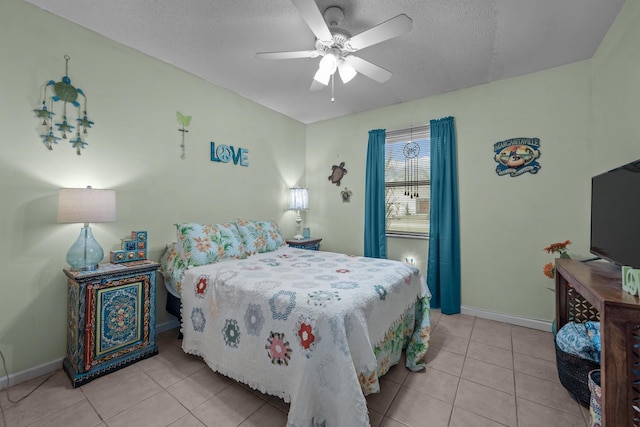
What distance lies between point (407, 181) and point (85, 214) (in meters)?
3.42

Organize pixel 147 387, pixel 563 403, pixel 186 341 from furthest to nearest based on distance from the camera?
pixel 186 341 < pixel 147 387 < pixel 563 403

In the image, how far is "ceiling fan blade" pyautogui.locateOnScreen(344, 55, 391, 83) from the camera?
2.11 metres

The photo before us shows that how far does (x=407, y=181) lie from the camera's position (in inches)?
143

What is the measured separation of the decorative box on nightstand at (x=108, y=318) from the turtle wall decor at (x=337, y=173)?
9.13 feet

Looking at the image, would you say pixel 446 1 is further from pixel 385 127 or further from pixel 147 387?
pixel 147 387

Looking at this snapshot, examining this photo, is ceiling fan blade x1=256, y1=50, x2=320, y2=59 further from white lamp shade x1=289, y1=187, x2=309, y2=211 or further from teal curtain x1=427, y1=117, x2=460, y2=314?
white lamp shade x1=289, y1=187, x2=309, y2=211

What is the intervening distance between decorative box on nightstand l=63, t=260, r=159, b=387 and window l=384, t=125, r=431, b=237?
295cm

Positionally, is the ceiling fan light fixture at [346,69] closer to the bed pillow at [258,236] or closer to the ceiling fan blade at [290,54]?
the ceiling fan blade at [290,54]

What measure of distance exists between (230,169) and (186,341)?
6.60ft

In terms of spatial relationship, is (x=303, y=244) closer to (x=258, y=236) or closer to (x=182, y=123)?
(x=258, y=236)

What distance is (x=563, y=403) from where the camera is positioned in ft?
5.49

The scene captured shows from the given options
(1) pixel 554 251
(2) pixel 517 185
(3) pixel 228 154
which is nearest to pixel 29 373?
(3) pixel 228 154

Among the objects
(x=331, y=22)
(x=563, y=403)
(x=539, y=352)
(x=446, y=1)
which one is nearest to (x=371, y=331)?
(x=563, y=403)

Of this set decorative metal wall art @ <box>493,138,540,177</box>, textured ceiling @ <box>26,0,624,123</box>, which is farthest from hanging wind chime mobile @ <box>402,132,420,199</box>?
decorative metal wall art @ <box>493,138,540,177</box>
